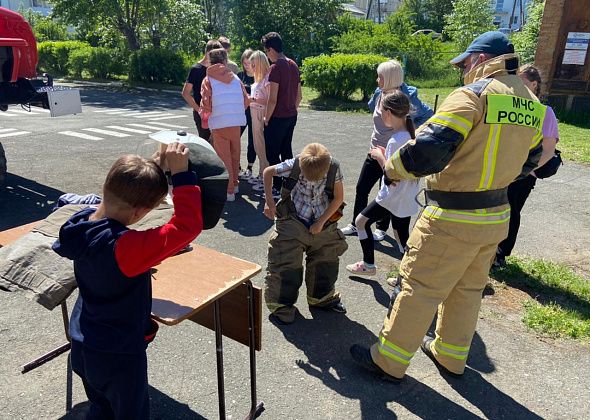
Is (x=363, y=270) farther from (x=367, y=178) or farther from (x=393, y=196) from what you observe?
(x=367, y=178)

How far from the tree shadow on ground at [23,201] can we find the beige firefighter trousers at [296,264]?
316 centimetres

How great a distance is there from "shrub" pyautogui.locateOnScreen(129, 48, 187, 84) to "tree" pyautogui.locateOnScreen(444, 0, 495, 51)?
14.8 m

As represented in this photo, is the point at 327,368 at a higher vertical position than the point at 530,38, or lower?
lower

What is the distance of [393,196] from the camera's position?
159 inches

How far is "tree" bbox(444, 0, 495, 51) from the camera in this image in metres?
26.8

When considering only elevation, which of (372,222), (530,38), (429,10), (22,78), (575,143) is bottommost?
(575,143)

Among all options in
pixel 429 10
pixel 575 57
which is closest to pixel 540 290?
pixel 575 57

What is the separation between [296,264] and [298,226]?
0.27 m

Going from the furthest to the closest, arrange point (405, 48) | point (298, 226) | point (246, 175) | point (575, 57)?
point (405, 48)
point (575, 57)
point (246, 175)
point (298, 226)

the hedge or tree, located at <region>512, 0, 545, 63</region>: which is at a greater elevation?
tree, located at <region>512, 0, 545, 63</region>

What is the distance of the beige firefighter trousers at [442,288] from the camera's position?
2754 mm

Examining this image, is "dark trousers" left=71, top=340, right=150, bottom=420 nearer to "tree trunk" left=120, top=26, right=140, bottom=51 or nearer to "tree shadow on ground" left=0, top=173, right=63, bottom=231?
"tree shadow on ground" left=0, top=173, right=63, bottom=231

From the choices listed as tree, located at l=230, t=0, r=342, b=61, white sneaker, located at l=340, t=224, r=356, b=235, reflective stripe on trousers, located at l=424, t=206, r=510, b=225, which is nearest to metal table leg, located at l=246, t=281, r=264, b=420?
reflective stripe on trousers, located at l=424, t=206, r=510, b=225

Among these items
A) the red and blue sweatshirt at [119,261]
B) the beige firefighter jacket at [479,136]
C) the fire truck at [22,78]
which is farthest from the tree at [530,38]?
the red and blue sweatshirt at [119,261]
